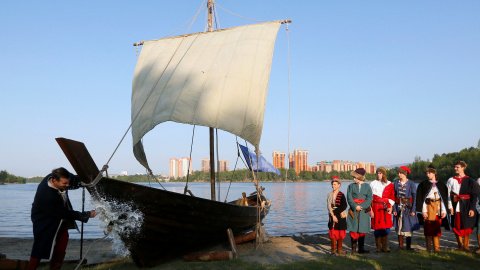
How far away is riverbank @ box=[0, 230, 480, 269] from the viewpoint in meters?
6.44

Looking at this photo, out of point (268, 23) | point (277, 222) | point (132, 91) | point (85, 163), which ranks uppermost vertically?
point (268, 23)

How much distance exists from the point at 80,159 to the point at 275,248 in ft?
17.5

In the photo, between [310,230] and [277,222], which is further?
[277,222]

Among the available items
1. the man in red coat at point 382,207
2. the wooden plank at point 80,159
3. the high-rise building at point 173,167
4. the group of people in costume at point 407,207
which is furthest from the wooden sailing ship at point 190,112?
the high-rise building at point 173,167

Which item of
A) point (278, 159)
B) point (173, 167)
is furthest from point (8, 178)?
point (278, 159)

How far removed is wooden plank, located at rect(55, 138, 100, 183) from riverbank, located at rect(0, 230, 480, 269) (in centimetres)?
206

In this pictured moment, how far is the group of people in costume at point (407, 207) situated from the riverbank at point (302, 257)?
0.45 meters

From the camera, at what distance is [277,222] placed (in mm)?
20109

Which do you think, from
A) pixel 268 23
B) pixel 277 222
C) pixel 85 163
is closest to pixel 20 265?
pixel 85 163

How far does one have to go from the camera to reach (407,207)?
25.0 feet

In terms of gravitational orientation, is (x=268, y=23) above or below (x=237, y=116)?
above

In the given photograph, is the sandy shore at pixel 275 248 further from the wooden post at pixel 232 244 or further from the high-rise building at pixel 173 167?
the high-rise building at pixel 173 167

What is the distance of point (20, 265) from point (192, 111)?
17.9 feet

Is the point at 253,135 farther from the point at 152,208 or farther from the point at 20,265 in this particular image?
the point at 20,265
